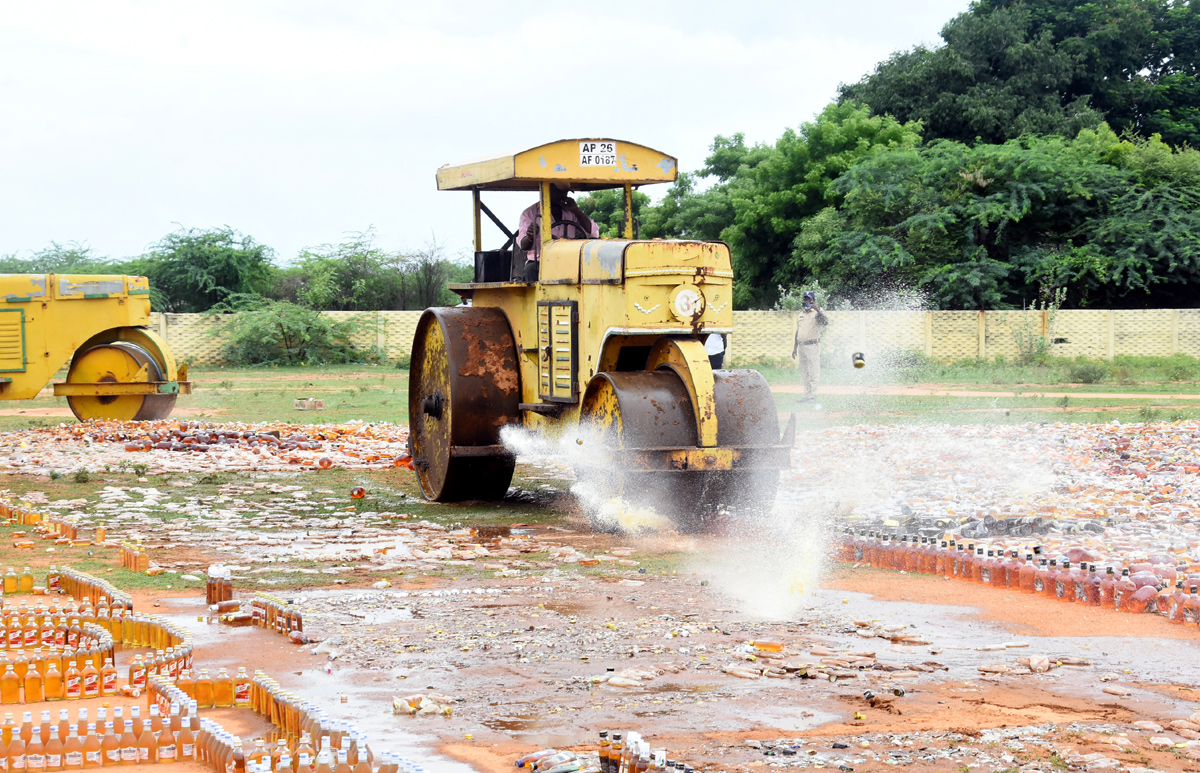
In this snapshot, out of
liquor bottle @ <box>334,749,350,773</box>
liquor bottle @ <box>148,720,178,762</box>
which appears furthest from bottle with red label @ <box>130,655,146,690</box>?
liquor bottle @ <box>334,749,350,773</box>

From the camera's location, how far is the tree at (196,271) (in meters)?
41.8

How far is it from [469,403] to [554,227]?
5.77ft

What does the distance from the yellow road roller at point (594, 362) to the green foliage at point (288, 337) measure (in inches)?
966

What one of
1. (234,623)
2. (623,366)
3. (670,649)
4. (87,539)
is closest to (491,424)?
(623,366)

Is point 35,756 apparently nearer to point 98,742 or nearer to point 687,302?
point 98,742

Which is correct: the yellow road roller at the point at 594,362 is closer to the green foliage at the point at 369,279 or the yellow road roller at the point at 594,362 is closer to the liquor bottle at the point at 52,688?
the liquor bottle at the point at 52,688

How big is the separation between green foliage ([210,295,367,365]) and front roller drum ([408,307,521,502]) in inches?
990

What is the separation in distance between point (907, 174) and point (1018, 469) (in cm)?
2381

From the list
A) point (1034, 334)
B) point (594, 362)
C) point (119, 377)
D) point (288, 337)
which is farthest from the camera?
point (288, 337)

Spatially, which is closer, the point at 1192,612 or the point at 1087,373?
the point at 1192,612

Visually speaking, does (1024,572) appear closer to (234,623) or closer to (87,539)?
(234,623)

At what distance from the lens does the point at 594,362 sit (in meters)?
10.7

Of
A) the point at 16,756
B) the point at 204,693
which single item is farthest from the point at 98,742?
the point at 204,693

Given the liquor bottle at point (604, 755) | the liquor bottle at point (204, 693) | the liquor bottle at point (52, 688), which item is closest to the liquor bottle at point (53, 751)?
the liquor bottle at point (204, 693)
